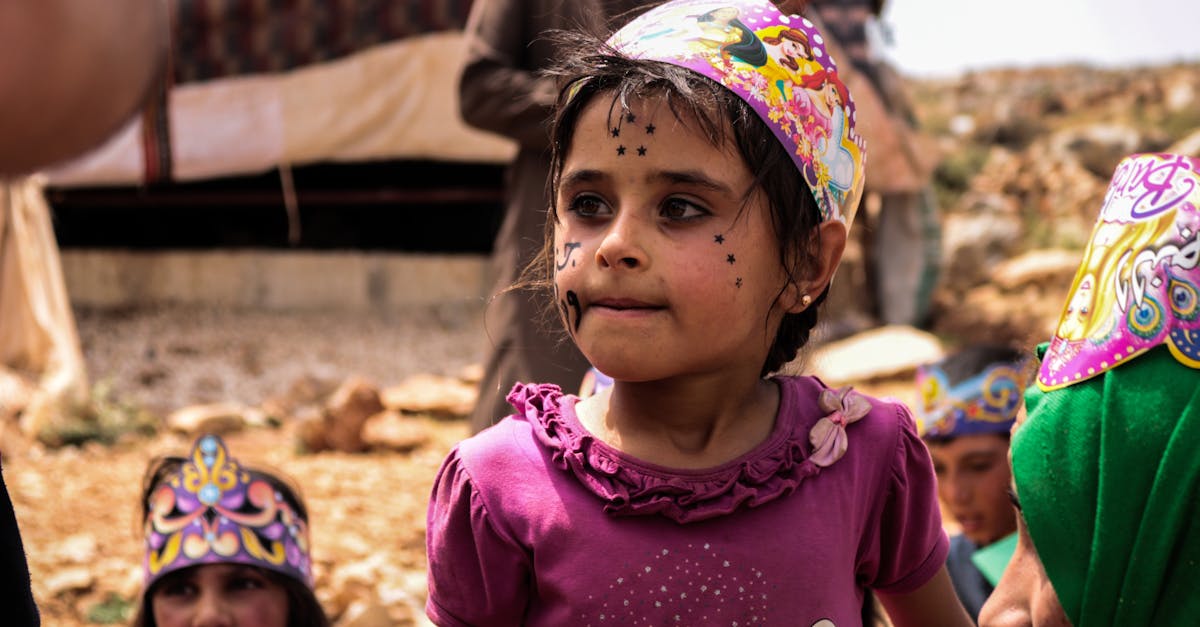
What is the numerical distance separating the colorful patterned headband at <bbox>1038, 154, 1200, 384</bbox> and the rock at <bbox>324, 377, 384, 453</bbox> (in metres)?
5.85

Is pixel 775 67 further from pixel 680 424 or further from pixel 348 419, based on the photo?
pixel 348 419

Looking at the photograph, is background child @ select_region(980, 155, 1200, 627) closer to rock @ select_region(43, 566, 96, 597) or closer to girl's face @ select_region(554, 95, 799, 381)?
girl's face @ select_region(554, 95, 799, 381)

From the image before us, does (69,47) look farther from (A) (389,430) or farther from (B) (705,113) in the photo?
(A) (389,430)

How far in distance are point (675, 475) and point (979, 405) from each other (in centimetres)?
218

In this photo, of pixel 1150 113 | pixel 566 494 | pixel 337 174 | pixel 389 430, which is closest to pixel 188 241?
pixel 337 174

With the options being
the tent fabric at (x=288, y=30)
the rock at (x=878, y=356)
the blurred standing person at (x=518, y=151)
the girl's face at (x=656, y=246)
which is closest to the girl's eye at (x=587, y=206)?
the girl's face at (x=656, y=246)

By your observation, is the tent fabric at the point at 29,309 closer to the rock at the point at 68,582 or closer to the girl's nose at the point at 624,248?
the rock at the point at 68,582

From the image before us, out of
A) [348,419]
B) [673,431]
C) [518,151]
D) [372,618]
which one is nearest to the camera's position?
[673,431]

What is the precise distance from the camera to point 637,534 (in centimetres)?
169

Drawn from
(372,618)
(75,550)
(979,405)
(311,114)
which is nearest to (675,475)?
(979,405)

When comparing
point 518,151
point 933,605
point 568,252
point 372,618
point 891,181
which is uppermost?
point 568,252

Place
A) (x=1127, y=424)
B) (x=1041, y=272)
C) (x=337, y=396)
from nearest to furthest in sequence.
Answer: (x=1127, y=424)
(x=337, y=396)
(x=1041, y=272)

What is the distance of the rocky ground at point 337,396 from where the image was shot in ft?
17.0

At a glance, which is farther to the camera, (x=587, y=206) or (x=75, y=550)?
(x=75, y=550)
